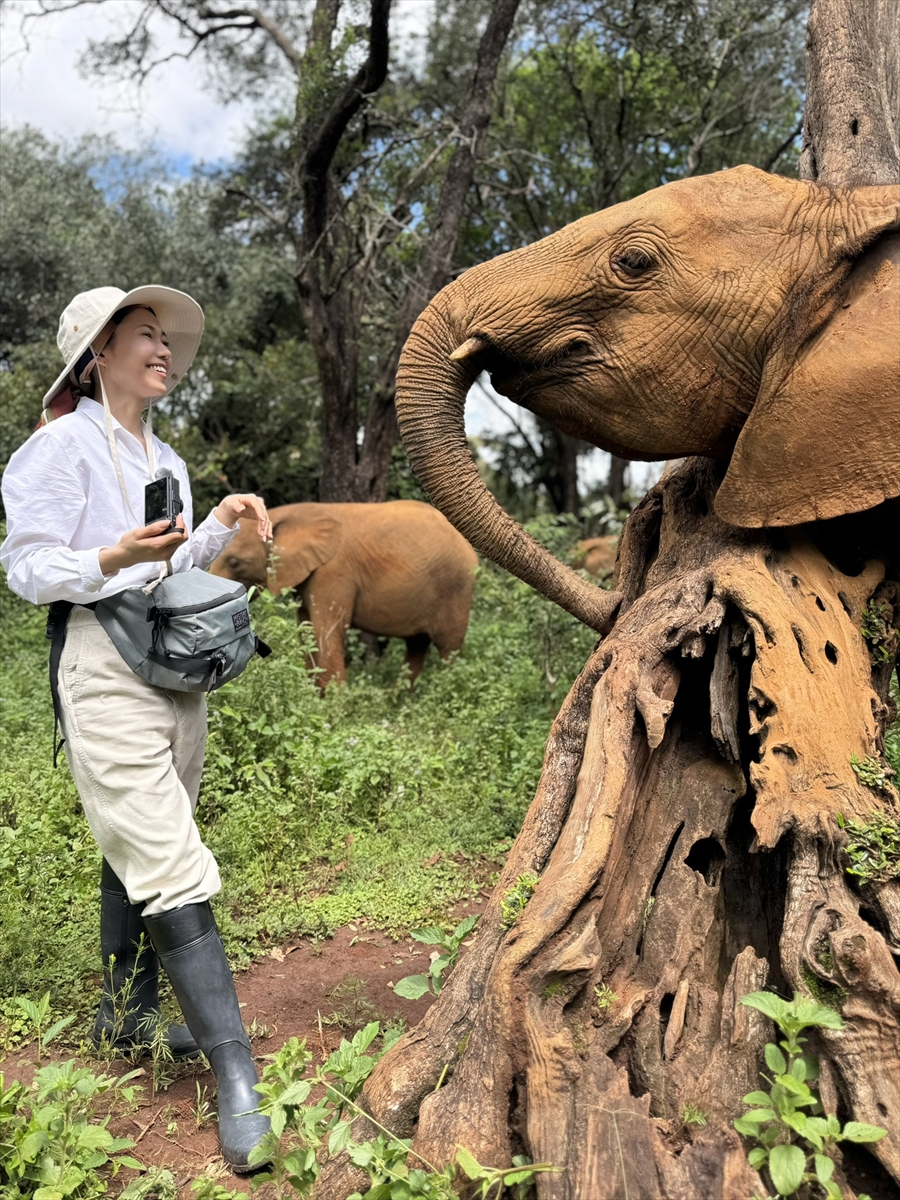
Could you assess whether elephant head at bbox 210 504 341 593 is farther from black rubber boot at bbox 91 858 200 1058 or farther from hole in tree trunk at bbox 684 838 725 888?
hole in tree trunk at bbox 684 838 725 888

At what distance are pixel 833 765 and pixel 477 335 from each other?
161 centimetres

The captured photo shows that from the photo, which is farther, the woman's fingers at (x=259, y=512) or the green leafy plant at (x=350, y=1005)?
the green leafy plant at (x=350, y=1005)

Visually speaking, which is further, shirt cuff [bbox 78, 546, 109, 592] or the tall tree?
the tall tree

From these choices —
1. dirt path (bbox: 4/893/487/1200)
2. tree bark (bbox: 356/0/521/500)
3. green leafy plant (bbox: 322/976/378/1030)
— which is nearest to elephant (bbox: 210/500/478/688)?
tree bark (bbox: 356/0/521/500)

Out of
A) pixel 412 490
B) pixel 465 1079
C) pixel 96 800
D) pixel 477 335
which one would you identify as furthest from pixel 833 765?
pixel 412 490

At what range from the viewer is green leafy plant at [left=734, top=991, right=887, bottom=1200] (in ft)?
6.37

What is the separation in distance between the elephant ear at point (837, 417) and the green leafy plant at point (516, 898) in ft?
4.18

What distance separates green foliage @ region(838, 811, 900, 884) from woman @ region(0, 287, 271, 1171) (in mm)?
1748

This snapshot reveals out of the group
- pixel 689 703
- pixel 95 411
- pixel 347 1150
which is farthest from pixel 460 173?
pixel 347 1150

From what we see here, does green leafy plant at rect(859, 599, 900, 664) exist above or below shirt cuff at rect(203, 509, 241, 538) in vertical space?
below

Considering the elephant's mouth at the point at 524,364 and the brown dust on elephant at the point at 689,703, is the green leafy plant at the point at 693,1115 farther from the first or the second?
the elephant's mouth at the point at 524,364

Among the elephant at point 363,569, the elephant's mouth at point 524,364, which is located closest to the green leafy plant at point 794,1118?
the elephant's mouth at point 524,364

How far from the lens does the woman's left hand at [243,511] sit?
338cm

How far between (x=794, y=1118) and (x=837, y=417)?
1.82 meters
